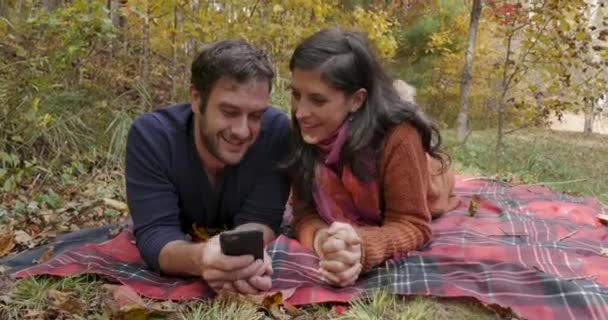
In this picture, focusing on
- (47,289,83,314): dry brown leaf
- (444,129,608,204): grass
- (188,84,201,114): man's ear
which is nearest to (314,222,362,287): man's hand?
(188,84,201,114): man's ear

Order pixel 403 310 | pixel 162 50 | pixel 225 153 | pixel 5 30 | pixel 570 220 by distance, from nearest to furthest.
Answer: pixel 403 310 → pixel 225 153 → pixel 570 220 → pixel 5 30 → pixel 162 50

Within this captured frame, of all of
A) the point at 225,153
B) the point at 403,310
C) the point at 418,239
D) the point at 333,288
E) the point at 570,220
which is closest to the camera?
the point at 403,310

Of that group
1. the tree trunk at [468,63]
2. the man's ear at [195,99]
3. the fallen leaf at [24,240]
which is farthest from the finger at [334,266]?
the tree trunk at [468,63]

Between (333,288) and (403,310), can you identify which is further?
(333,288)

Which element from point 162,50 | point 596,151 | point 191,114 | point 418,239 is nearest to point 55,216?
point 191,114

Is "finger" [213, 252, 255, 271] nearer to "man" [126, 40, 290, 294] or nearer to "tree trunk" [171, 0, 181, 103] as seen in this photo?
"man" [126, 40, 290, 294]

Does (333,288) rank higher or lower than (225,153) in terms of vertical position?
lower

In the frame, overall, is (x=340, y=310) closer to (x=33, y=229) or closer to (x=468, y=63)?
(x=33, y=229)

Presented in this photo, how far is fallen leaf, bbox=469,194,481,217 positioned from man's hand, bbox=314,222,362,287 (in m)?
1.39

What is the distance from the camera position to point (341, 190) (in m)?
2.94

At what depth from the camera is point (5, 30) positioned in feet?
18.1

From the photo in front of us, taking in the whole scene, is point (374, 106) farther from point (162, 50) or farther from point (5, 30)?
point (162, 50)

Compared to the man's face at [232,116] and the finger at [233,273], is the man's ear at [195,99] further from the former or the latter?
the finger at [233,273]

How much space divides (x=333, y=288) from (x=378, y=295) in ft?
0.69
